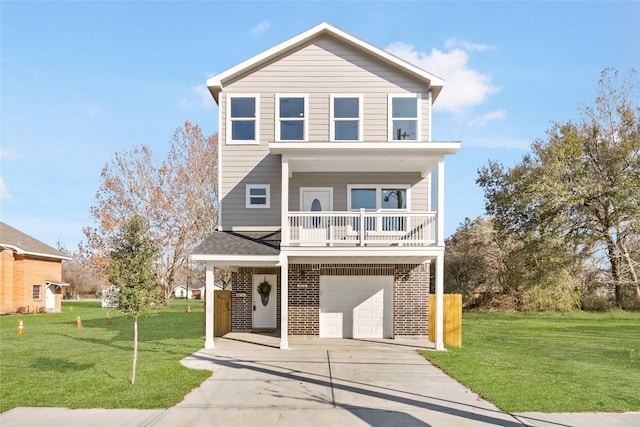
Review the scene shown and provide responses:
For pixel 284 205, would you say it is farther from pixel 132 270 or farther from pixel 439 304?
pixel 132 270

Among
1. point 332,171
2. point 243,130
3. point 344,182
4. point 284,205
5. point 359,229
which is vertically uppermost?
point 243,130

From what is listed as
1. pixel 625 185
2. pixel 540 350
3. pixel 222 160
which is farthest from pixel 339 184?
pixel 625 185

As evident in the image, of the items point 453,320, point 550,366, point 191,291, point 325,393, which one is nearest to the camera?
point 325,393

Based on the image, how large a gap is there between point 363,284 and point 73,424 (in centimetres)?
1078

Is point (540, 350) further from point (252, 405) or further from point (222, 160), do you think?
point (222, 160)

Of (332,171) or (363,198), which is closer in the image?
(332,171)

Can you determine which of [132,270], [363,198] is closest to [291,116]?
[363,198]

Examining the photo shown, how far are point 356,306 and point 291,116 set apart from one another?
7008 millimetres

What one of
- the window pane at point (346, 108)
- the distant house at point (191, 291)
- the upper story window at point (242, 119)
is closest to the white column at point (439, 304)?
the window pane at point (346, 108)

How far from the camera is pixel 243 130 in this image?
16609 millimetres

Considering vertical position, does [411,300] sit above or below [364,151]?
below

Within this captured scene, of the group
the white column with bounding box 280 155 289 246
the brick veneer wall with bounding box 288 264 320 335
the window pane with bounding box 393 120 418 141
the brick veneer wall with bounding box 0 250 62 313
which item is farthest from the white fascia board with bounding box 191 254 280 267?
the brick veneer wall with bounding box 0 250 62 313

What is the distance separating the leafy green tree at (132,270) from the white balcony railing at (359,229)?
5184 mm

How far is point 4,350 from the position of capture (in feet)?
46.5
